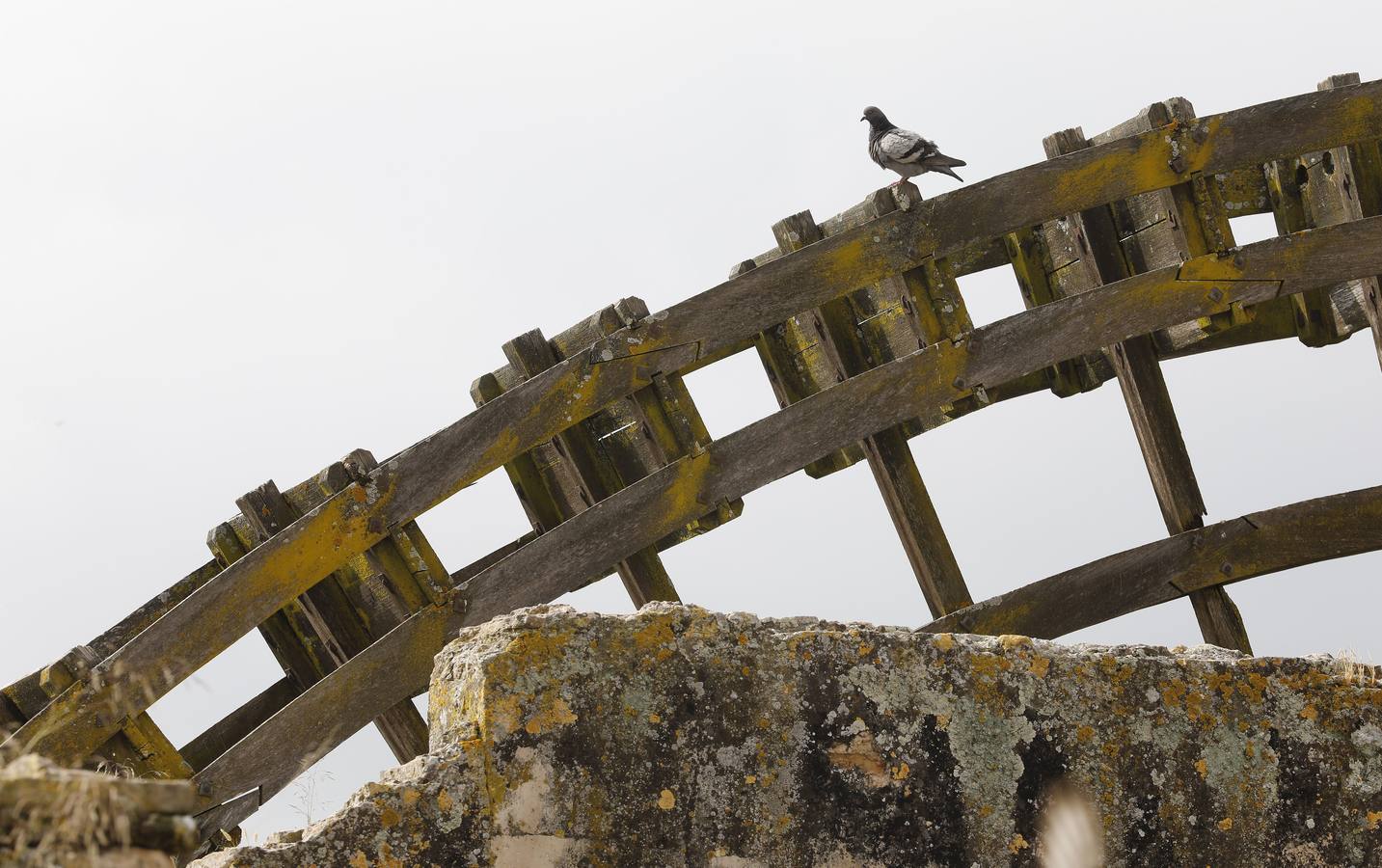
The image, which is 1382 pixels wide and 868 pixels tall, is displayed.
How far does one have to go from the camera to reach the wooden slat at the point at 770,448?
5453mm

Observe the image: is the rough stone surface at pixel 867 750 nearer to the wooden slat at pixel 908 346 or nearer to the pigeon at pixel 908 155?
the wooden slat at pixel 908 346

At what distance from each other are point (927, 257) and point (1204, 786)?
3.42 metres

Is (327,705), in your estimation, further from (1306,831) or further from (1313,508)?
(1313,508)

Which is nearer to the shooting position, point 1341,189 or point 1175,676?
point 1175,676

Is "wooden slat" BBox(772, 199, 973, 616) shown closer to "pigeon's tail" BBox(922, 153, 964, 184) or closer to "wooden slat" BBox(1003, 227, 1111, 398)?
"pigeon's tail" BBox(922, 153, 964, 184)

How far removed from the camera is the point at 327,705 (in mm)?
5461

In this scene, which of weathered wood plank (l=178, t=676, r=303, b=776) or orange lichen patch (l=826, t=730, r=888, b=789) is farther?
weathered wood plank (l=178, t=676, r=303, b=776)

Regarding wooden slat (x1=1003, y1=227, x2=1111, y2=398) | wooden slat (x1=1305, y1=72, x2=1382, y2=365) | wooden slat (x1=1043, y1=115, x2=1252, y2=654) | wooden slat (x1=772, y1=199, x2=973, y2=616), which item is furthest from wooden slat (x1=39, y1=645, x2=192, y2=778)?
wooden slat (x1=1305, y1=72, x2=1382, y2=365)

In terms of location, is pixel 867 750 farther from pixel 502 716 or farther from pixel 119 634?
pixel 119 634

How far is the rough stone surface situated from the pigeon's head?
447 cm

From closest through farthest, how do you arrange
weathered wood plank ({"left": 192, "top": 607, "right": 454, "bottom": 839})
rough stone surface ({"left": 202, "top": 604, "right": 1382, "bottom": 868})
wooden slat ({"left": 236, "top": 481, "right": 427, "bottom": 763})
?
rough stone surface ({"left": 202, "top": 604, "right": 1382, "bottom": 868}), weathered wood plank ({"left": 192, "top": 607, "right": 454, "bottom": 839}), wooden slat ({"left": 236, "top": 481, "right": 427, "bottom": 763})


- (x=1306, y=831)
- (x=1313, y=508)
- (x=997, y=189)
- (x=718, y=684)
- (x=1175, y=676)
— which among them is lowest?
(x=1313, y=508)

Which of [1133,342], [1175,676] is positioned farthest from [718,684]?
[1133,342]

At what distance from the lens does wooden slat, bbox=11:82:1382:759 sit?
532 cm
